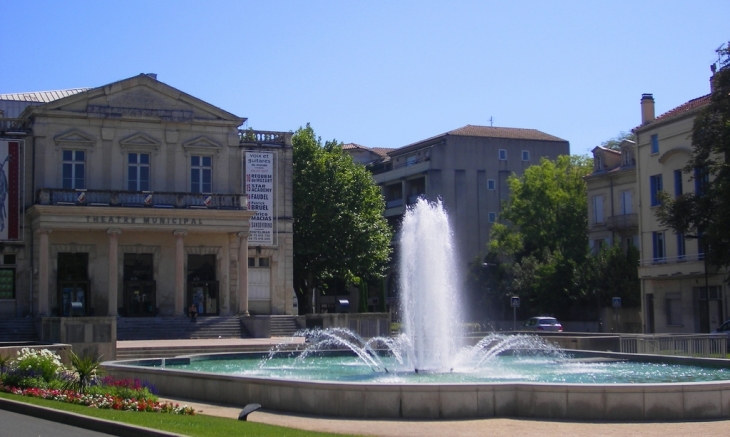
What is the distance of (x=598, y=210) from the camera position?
2761 inches

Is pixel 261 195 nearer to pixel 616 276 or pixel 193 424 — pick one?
pixel 616 276

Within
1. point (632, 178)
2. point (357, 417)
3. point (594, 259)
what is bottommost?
point (357, 417)

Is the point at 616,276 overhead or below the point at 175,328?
overhead

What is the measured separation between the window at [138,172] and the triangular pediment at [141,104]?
2307 millimetres

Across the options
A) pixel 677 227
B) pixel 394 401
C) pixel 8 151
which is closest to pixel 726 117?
pixel 677 227

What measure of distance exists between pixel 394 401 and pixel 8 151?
3871 centimetres

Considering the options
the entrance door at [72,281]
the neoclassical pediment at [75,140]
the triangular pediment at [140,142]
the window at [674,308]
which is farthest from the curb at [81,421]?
the window at [674,308]

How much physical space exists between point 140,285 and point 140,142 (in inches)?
320

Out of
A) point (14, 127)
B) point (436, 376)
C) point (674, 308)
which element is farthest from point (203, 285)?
point (436, 376)

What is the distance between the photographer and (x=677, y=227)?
46.6 meters

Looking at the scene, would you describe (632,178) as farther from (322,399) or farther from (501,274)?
(322,399)

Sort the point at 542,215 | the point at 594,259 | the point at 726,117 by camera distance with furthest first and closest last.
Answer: the point at 542,215, the point at 594,259, the point at 726,117

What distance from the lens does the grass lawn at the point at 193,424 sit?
1464cm

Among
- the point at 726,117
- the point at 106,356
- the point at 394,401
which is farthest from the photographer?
the point at 726,117
